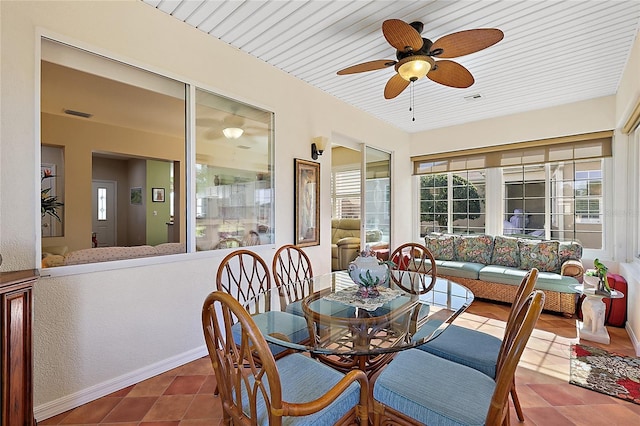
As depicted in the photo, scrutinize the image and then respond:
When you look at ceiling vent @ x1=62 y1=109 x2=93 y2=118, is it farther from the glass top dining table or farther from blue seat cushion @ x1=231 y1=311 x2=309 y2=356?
blue seat cushion @ x1=231 y1=311 x2=309 y2=356

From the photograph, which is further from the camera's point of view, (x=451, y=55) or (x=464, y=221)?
(x=464, y=221)

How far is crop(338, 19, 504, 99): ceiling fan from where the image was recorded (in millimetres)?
1943

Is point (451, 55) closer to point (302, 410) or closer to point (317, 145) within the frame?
point (317, 145)

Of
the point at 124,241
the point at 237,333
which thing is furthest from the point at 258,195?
the point at 124,241

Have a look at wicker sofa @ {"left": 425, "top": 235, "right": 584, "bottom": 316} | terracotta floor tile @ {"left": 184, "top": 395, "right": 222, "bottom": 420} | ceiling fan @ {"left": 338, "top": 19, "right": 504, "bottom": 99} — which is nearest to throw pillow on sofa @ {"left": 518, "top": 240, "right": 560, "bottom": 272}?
wicker sofa @ {"left": 425, "top": 235, "right": 584, "bottom": 316}

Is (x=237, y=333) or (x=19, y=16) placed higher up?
(x=19, y=16)

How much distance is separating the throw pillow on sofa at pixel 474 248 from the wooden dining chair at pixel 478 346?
2977mm

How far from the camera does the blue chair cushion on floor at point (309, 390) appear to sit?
3.99 ft

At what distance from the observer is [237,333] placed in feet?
6.27

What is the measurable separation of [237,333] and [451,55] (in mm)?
2384

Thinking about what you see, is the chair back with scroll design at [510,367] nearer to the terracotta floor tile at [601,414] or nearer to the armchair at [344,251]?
the terracotta floor tile at [601,414]

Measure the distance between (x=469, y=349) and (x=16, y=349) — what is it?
227 centimetres

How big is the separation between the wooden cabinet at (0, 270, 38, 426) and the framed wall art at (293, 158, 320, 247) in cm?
228

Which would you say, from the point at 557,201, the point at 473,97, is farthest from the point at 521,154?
the point at 473,97
